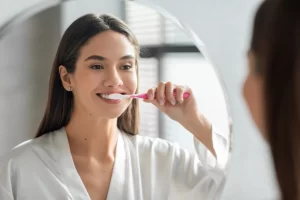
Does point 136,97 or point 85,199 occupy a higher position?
point 136,97

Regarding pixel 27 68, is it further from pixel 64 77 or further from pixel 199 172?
pixel 199 172

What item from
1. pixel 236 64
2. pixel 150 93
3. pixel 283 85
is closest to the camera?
pixel 283 85

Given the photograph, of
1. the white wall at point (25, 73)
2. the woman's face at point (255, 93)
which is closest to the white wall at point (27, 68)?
the white wall at point (25, 73)

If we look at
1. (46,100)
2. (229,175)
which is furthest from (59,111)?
(229,175)

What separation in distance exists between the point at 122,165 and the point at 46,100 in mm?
137

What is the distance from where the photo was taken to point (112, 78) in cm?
55

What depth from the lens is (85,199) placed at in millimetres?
552

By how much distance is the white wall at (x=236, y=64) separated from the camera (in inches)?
26.5

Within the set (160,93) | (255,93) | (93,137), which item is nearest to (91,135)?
(93,137)

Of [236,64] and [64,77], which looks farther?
[236,64]

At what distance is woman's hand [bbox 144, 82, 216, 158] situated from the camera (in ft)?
1.92

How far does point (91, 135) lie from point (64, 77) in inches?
3.4

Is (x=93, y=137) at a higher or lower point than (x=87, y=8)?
lower

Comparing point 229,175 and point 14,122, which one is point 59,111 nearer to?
point 14,122
